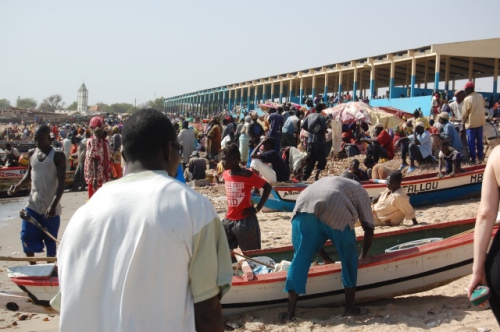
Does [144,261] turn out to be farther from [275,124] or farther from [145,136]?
[275,124]

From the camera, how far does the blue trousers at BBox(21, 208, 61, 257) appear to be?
6.51 m

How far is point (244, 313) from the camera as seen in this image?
5.86 m

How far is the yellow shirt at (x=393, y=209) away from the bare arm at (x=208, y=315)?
7.72 metres

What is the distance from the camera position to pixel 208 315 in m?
2.09

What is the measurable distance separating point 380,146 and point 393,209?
475cm

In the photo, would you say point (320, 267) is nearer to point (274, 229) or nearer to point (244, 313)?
point (244, 313)

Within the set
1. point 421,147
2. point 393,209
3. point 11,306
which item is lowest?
point 11,306

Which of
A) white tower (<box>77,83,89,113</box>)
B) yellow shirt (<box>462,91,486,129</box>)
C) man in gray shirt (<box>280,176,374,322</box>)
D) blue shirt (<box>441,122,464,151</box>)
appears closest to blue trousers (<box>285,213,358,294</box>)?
man in gray shirt (<box>280,176,374,322</box>)

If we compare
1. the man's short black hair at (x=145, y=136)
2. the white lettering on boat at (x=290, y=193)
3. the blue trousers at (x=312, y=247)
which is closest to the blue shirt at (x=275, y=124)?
the white lettering on boat at (x=290, y=193)

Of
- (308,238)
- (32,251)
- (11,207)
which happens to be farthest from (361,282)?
(11,207)

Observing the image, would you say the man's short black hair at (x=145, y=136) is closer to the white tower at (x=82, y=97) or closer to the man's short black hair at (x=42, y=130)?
the man's short black hair at (x=42, y=130)

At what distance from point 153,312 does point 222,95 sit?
65880mm

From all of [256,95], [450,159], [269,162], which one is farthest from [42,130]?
[256,95]

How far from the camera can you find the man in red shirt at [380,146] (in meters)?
13.8
